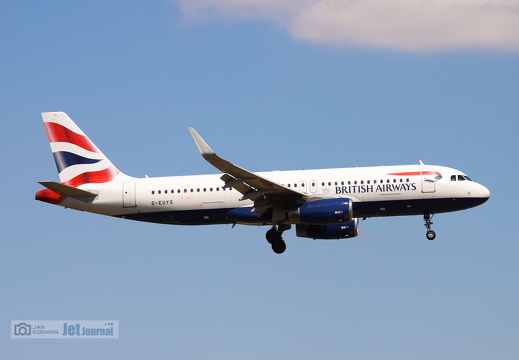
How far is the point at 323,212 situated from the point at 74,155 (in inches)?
633

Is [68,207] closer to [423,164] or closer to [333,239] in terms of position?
[333,239]

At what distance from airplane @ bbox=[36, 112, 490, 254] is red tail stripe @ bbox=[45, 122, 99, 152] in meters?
1.59

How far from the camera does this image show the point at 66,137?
56281 mm

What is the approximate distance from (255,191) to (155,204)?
6387mm

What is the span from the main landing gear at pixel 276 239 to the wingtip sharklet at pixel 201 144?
8.57m

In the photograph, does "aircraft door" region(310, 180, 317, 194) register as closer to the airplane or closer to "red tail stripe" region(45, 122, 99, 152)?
the airplane

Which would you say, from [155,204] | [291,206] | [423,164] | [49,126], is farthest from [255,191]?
[49,126]

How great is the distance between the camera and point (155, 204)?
52.8 meters

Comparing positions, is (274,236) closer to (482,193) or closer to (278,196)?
(278,196)

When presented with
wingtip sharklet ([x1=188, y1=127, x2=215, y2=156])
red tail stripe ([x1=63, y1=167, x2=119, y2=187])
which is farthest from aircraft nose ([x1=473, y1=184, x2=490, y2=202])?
red tail stripe ([x1=63, y1=167, x2=119, y2=187])

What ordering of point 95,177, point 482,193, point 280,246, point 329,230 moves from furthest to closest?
1. point 95,177
2. point 329,230
3. point 280,246
4. point 482,193

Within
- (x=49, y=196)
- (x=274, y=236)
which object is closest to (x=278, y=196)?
(x=274, y=236)

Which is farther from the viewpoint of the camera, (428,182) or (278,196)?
(428,182)

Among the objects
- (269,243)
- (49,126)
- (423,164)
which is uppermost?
(49,126)
